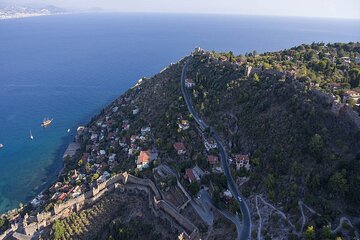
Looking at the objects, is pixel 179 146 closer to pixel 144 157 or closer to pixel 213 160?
pixel 144 157

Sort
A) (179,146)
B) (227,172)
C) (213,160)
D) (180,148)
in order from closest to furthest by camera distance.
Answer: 1. (227,172)
2. (213,160)
3. (180,148)
4. (179,146)

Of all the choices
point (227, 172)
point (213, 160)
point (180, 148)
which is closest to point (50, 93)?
point (180, 148)

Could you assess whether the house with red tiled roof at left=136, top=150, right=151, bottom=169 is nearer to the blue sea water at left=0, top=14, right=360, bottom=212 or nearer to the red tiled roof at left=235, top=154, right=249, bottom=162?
the red tiled roof at left=235, top=154, right=249, bottom=162

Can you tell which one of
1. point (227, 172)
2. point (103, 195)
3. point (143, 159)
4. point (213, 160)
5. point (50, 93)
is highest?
point (213, 160)

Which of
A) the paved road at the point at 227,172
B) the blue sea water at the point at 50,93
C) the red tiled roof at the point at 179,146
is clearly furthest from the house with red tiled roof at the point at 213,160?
the blue sea water at the point at 50,93

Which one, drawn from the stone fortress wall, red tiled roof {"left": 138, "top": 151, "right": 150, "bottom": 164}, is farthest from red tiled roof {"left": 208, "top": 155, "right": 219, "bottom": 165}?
red tiled roof {"left": 138, "top": 151, "right": 150, "bottom": 164}

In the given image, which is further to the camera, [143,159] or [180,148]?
[143,159]
